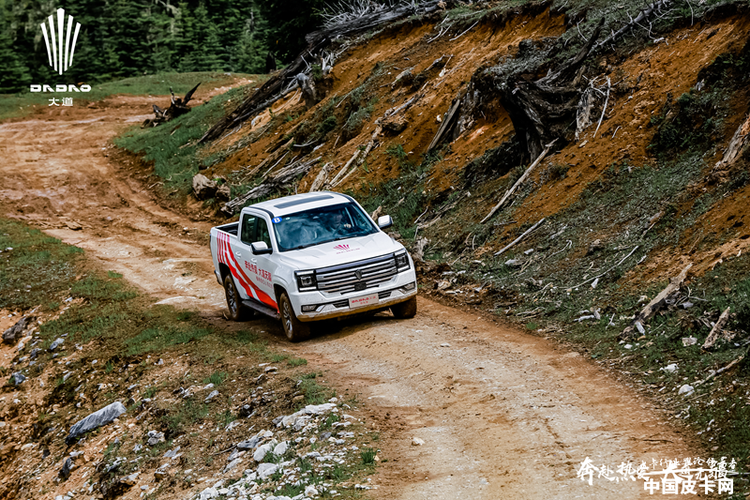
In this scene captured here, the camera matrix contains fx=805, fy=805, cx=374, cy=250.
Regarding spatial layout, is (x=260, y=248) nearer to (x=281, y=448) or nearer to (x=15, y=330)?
(x=281, y=448)

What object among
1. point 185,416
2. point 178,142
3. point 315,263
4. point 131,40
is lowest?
point 185,416

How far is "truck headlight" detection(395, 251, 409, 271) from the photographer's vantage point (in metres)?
12.9

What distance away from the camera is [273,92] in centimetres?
3500

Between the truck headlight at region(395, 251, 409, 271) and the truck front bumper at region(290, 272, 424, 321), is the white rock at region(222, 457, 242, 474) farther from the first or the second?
the truck headlight at region(395, 251, 409, 271)

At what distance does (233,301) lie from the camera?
1517cm

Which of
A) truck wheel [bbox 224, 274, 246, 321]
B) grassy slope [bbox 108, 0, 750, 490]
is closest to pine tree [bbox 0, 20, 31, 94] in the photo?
grassy slope [bbox 108, 0, 750, 490]

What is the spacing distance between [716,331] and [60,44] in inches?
2934

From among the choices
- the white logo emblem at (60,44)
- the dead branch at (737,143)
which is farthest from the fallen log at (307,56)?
the white logo emblem at (60,44)

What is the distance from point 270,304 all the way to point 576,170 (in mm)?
7045

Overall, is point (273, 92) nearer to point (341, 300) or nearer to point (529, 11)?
point (529, 11)

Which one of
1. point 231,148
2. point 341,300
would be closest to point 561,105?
point 341,300

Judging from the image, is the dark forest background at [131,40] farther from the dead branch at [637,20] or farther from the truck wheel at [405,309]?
the truck wheel at [405,309]

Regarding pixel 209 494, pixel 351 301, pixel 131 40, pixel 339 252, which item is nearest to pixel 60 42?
pixel 131 40

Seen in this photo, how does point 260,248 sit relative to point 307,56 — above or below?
below
